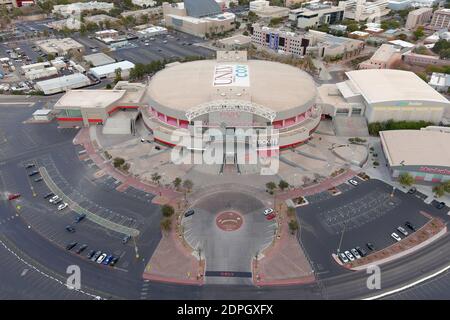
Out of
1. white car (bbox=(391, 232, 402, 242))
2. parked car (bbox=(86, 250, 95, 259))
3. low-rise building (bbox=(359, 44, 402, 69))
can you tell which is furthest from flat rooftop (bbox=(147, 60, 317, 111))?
low-rise building (bbox=(359, 44, 402, 69))

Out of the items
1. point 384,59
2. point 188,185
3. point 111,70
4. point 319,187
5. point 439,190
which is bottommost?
point 319,187

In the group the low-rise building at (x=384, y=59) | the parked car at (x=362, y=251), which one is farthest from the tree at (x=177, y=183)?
the low-rise building at (x=384, y=59)

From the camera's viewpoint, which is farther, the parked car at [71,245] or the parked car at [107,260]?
the parked car at [71,245]

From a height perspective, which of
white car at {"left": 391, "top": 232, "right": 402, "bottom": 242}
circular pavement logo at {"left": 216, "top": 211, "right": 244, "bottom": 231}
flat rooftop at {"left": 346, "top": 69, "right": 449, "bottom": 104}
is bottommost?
white car at {"left": 391, "top": 232, "right": 402, "bottom": 242}

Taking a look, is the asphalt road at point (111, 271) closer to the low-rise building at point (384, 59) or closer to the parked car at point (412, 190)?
the parked car at point (412, 190)

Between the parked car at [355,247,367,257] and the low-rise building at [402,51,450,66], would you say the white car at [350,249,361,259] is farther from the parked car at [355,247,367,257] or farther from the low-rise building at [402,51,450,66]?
the low-rise building at [402,51,450,66]

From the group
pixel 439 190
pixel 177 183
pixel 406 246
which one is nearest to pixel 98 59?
pixel 177 183

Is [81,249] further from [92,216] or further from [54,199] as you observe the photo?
[54,199]
